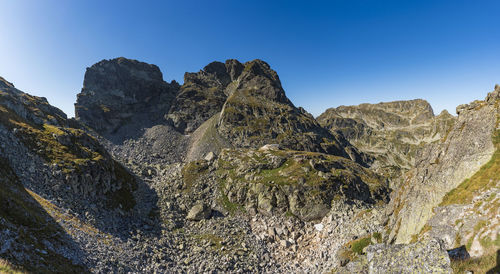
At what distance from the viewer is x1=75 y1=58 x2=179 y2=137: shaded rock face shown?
13100 centimetres

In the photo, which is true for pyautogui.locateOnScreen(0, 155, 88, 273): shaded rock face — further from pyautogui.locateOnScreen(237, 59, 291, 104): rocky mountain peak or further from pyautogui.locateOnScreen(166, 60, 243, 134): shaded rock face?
pyautogui.locateOnScreen(237, 59, 291, 104): rocky mountain peak

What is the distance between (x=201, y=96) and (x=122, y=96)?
187 ft

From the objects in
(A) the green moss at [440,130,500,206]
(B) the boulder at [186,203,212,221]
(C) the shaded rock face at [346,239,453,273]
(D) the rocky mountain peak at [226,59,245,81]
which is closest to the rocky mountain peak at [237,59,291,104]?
(D) the rocky mountain peak at [226,59,245,81]

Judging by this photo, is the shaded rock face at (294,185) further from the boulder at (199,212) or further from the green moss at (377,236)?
the green moss at (377,236)

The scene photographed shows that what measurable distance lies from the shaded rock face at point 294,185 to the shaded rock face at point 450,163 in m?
22.8

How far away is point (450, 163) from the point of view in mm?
23172

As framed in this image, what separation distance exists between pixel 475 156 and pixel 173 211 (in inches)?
2121

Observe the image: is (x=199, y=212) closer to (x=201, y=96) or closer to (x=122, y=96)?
(x=201, y=96)

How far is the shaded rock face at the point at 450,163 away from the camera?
2125 cm

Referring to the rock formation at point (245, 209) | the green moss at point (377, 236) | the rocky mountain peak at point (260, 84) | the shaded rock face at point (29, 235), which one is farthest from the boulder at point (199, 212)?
the rocky mountain peak at point (260, 84)

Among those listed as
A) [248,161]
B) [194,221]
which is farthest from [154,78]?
[194,221]

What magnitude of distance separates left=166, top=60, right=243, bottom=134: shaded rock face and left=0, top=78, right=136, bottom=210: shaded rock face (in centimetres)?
7777

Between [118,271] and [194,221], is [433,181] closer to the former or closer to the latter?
[118,271]

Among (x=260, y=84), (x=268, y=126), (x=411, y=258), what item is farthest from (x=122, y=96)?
(x=411, y=258)
